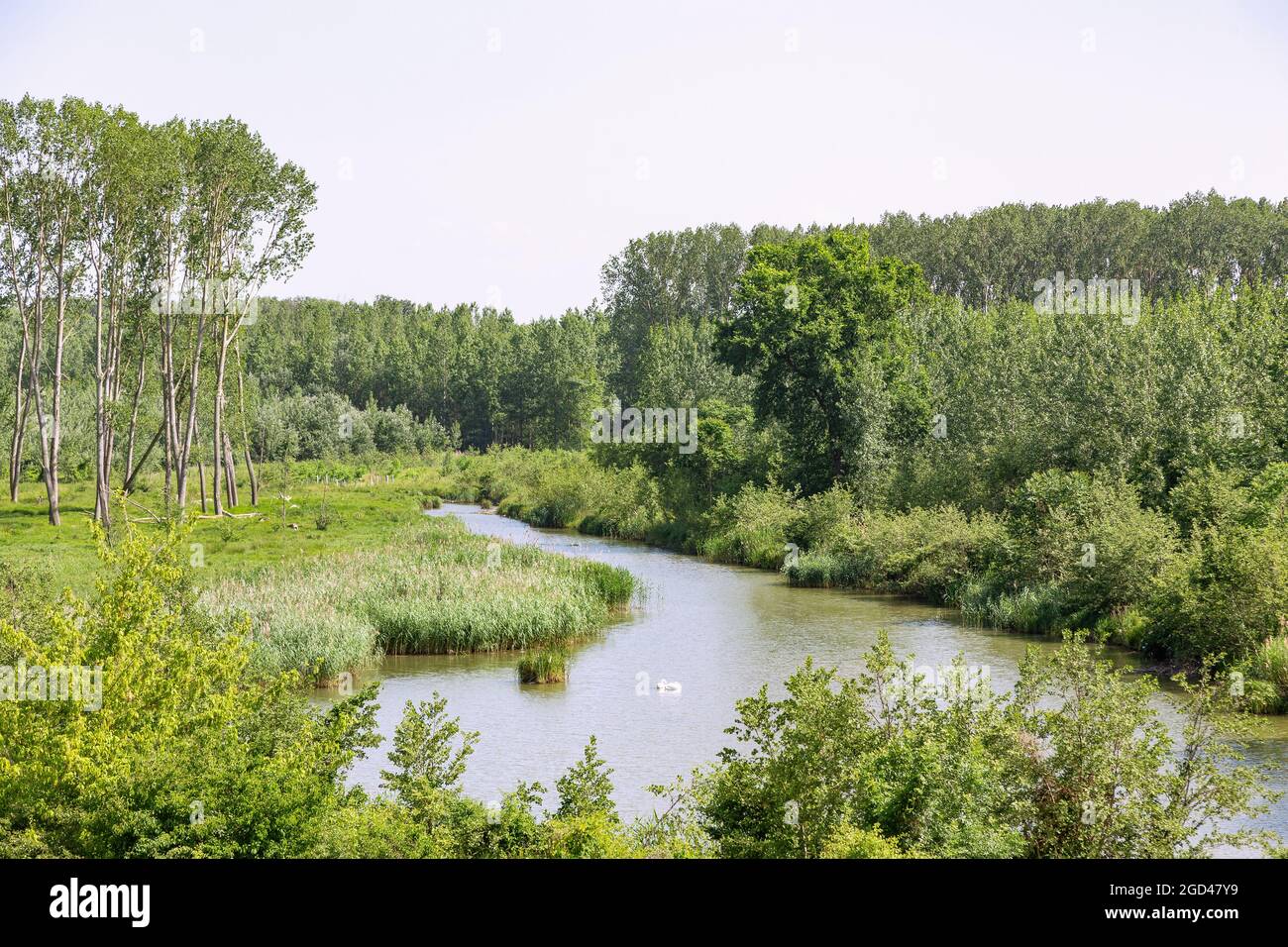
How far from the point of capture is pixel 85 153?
4178cm

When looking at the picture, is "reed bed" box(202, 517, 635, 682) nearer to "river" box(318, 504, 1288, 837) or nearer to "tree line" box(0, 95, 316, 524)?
"river" box(318, 504, 1288, 837)

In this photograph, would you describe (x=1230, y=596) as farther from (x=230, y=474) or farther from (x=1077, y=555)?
(x=230, y=474)

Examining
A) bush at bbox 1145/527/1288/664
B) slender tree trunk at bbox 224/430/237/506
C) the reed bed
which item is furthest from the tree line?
bush at bbox 1145/527/1288/664

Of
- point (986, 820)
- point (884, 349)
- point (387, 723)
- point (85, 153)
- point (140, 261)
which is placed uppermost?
point (85, 153)

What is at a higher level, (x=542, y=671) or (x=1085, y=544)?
(x=1085, y=544)

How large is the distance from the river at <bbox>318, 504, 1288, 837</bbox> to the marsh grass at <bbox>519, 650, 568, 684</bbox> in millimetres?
231

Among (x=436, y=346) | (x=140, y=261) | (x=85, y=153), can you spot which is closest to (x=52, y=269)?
(x=140, y=261)

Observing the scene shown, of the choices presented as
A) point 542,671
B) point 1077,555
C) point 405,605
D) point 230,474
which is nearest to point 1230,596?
point 1077,555

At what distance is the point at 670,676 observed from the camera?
2345 cm

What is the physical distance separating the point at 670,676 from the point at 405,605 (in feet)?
20.1

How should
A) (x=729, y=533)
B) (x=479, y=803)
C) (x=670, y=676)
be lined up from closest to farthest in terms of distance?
1. (x=479, y=803)
2. (x=670, y=676)
3. (x=729, y=533)

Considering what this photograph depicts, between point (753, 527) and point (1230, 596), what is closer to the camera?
point (1230, 596)
